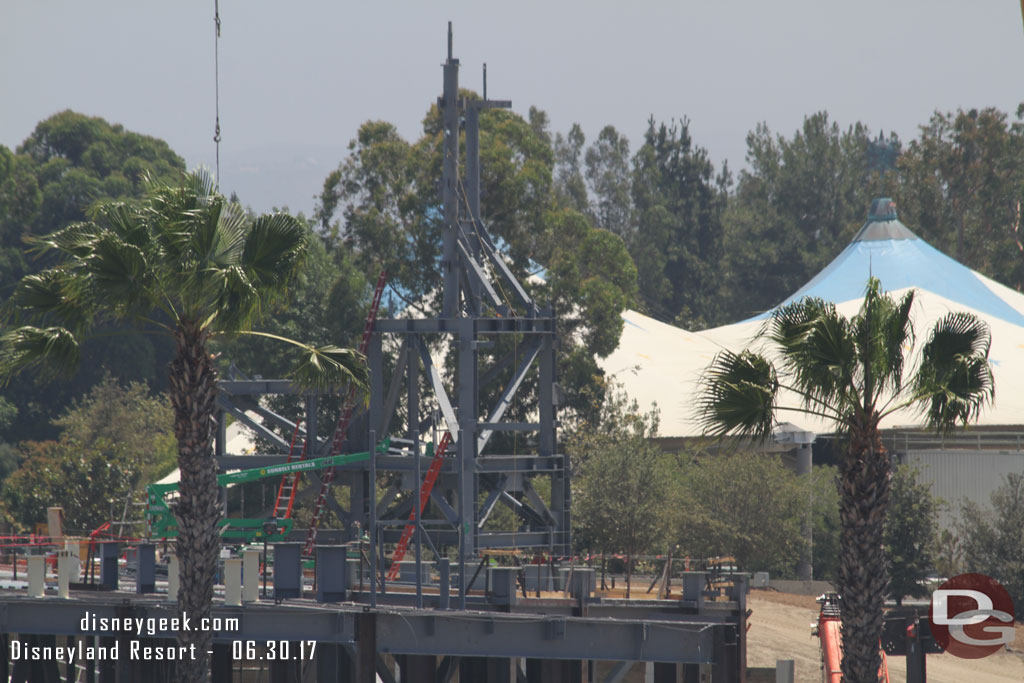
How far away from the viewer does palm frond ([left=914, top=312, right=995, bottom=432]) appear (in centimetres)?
1972

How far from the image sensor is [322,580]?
2694 centimetres

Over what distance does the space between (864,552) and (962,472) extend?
3389 centimetres

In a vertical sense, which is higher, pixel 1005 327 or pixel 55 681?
pixel 1005 327

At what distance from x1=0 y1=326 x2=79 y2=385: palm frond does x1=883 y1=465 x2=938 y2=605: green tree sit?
97.9ft

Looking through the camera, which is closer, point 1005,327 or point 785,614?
point 785,614

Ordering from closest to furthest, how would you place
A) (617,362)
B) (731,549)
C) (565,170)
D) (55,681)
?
1. (55,681)
2. (731,549)
3. (617,362)
4. (565,170)

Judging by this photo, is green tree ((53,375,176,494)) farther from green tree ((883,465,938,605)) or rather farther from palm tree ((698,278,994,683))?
palm tree ((698,278,994,683))

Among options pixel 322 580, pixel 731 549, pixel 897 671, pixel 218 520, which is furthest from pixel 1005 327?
pixel 218 520

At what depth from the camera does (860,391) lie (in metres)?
19.7

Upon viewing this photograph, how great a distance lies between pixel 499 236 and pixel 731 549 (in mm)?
16889

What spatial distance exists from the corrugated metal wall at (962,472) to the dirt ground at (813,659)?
836cm

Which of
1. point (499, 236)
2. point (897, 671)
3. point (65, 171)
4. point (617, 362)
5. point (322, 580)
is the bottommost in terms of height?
point (897, 671)

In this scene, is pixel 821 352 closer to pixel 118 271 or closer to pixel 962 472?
pixel 118 271

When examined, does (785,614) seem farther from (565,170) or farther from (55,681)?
(565,170)
